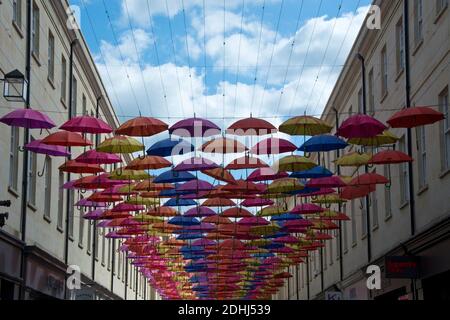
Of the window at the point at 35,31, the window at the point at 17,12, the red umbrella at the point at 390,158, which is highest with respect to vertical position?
the window at the point at 35,31

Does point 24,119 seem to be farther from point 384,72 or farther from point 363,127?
point 384,72

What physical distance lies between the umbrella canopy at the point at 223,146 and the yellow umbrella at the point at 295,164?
1516 mm

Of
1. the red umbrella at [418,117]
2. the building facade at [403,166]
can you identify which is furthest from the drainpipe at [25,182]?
the building facade at [403,166]

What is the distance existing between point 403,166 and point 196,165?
30.5 ft

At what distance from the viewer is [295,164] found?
2175 cm

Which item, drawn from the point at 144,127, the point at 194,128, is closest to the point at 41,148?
the point at 144,127

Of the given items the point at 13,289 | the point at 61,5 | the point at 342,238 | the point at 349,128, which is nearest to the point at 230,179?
the point at 349,128

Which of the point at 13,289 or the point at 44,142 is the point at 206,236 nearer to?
the point at 13,289

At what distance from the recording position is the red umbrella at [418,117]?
18.1 meters

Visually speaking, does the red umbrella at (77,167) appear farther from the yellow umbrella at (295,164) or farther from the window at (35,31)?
the window at (35,31)

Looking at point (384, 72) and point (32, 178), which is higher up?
point (384, 72)

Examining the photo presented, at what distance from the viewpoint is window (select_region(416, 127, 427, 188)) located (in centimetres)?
2471

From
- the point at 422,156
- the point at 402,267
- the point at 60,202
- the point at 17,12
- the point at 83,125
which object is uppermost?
the point at 17,12
